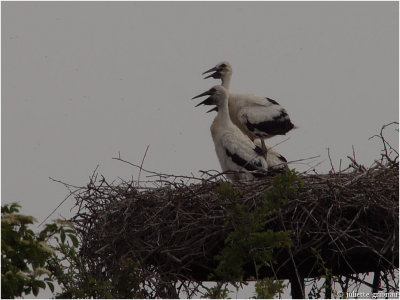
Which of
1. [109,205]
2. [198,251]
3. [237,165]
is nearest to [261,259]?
[198,251]

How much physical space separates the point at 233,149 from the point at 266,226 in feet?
7.07

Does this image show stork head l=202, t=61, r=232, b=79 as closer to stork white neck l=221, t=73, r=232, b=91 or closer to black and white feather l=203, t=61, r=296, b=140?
stork white neck l=221, t=73, r=232, b=91

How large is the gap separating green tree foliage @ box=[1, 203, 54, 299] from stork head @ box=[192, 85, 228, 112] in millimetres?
4561

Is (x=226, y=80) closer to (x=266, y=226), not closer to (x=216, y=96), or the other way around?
(x=216, y=96)

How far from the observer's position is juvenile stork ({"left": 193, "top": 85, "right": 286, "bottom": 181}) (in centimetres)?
899

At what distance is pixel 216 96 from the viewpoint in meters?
9.69

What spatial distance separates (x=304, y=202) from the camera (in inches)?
279

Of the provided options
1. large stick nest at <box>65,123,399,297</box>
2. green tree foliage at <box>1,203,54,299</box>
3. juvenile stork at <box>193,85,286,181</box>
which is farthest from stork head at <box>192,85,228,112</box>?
green tree foliage at <box>1,203,54,299</box>

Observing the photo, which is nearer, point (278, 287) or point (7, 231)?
point (7, 231)

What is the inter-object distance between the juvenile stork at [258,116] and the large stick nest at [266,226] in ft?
6.87

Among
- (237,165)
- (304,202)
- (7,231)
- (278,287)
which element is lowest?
(278,287)

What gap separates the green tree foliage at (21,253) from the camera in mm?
5098

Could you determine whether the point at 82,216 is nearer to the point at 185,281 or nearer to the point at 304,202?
the point at 185,281

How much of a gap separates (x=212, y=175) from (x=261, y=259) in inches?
65.6
